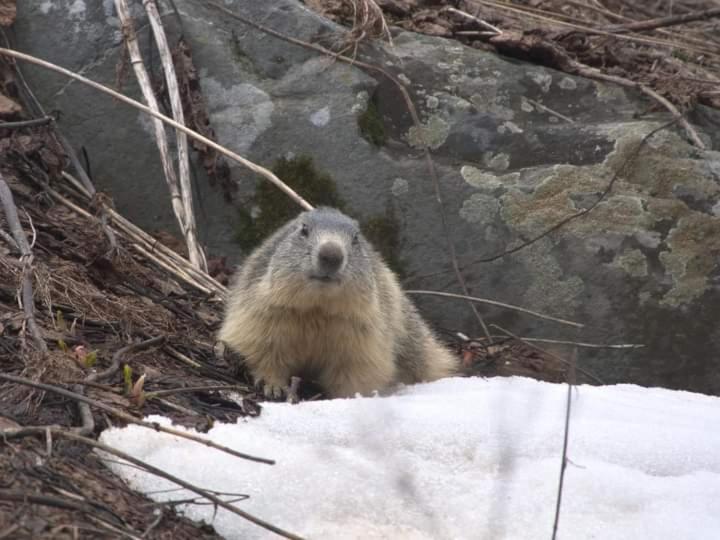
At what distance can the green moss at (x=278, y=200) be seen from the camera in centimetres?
729

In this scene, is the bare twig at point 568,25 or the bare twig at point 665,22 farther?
the bare twig at point 568,25

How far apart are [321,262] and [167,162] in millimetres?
2282

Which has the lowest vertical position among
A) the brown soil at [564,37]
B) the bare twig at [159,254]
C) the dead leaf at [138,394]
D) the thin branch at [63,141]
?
the dead leaf at [138,394]

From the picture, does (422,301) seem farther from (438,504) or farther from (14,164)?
(438,504)

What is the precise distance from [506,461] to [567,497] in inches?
11.0

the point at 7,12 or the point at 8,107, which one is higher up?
the point at 7,12

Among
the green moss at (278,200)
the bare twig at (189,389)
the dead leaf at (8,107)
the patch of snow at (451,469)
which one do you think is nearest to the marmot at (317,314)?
the bare twig at (189,389)

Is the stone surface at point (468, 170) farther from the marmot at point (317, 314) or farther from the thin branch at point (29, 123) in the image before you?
the marmot at point (317, 314)

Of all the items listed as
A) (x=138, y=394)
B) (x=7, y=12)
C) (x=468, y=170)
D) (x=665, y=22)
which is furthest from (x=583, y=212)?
(x=7, y=12)

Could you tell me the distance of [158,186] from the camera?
7371mm

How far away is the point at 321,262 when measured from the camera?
531 centimetres

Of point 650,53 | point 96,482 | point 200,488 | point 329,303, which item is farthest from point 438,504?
point 650,53

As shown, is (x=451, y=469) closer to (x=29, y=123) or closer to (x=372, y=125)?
(x=372, y=125)

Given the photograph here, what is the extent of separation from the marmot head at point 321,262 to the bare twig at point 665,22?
12.1 ft
